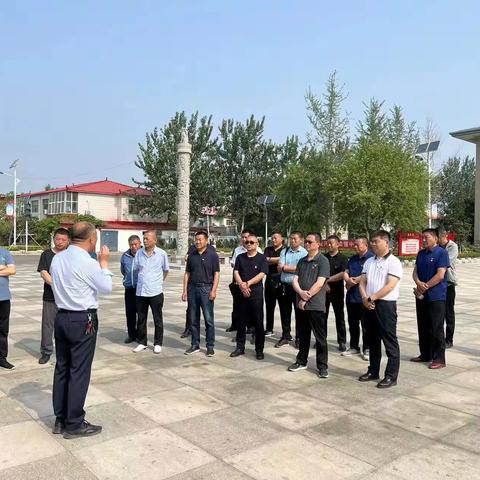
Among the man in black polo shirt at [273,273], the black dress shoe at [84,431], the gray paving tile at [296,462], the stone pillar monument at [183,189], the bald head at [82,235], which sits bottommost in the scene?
the gray paving tile at [296,462]

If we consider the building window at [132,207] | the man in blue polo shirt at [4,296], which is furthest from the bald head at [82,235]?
the building window at [132,207]

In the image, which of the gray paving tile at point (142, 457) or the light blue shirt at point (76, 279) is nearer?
the gray paving tile at point (142, 457)

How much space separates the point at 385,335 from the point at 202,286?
248cm

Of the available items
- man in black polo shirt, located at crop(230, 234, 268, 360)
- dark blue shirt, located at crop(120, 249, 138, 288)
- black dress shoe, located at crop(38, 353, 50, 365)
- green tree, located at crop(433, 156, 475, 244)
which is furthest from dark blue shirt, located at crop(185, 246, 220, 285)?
green tree, located at crop(433, 156, 475, 244)

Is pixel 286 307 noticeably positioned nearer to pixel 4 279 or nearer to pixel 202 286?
pixel 202 286

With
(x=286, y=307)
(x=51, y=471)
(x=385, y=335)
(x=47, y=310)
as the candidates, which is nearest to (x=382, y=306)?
(x=385, y=335)

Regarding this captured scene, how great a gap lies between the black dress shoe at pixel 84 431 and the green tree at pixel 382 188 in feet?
82.4

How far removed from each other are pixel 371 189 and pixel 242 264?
74.8ft

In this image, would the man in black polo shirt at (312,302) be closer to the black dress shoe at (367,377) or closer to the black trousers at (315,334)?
the black trousers at (315,334)

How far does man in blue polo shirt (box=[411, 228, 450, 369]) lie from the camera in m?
5.96

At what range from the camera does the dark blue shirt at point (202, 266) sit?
21.7ft

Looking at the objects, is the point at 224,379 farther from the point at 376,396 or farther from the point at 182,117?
the point at 182,117

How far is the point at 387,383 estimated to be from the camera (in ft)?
17.0

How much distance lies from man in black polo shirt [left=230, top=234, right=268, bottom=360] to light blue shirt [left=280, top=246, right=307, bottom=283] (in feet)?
1.89
